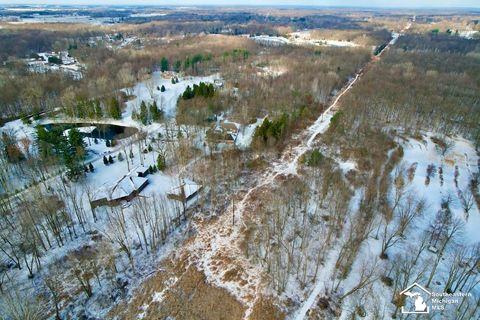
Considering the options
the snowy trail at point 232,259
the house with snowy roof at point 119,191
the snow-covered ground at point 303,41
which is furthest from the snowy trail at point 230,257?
the snow-covered ground at point 303,41

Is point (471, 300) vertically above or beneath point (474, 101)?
beneath

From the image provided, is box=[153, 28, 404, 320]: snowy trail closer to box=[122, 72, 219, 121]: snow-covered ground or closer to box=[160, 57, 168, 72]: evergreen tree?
box=[122, 72, 219, 121]: snow-covered ground

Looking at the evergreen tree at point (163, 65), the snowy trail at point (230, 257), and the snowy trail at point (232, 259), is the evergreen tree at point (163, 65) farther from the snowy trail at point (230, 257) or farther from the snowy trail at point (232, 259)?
the snowy trail at point (232, 259)

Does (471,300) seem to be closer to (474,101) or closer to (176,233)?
(176,233)

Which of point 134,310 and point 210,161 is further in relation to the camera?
point 210,161

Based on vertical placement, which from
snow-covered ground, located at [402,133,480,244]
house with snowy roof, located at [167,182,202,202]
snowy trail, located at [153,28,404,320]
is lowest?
snowy trail, located at [153,28,404,320]

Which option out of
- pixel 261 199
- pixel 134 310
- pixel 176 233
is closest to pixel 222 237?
pixel 176 233

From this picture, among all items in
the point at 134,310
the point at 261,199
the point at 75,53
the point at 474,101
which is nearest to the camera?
the point at 134,310

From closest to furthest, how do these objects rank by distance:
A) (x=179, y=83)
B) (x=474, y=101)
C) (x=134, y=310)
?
(x=134, y=310), (x=474, y=101), (x=179, y=83)

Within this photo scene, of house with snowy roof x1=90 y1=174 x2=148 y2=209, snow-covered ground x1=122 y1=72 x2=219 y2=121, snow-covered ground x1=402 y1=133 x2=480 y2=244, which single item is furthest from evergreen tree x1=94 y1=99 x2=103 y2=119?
snow-covered ground x1=402 y1=133 x2=480 y2=244
